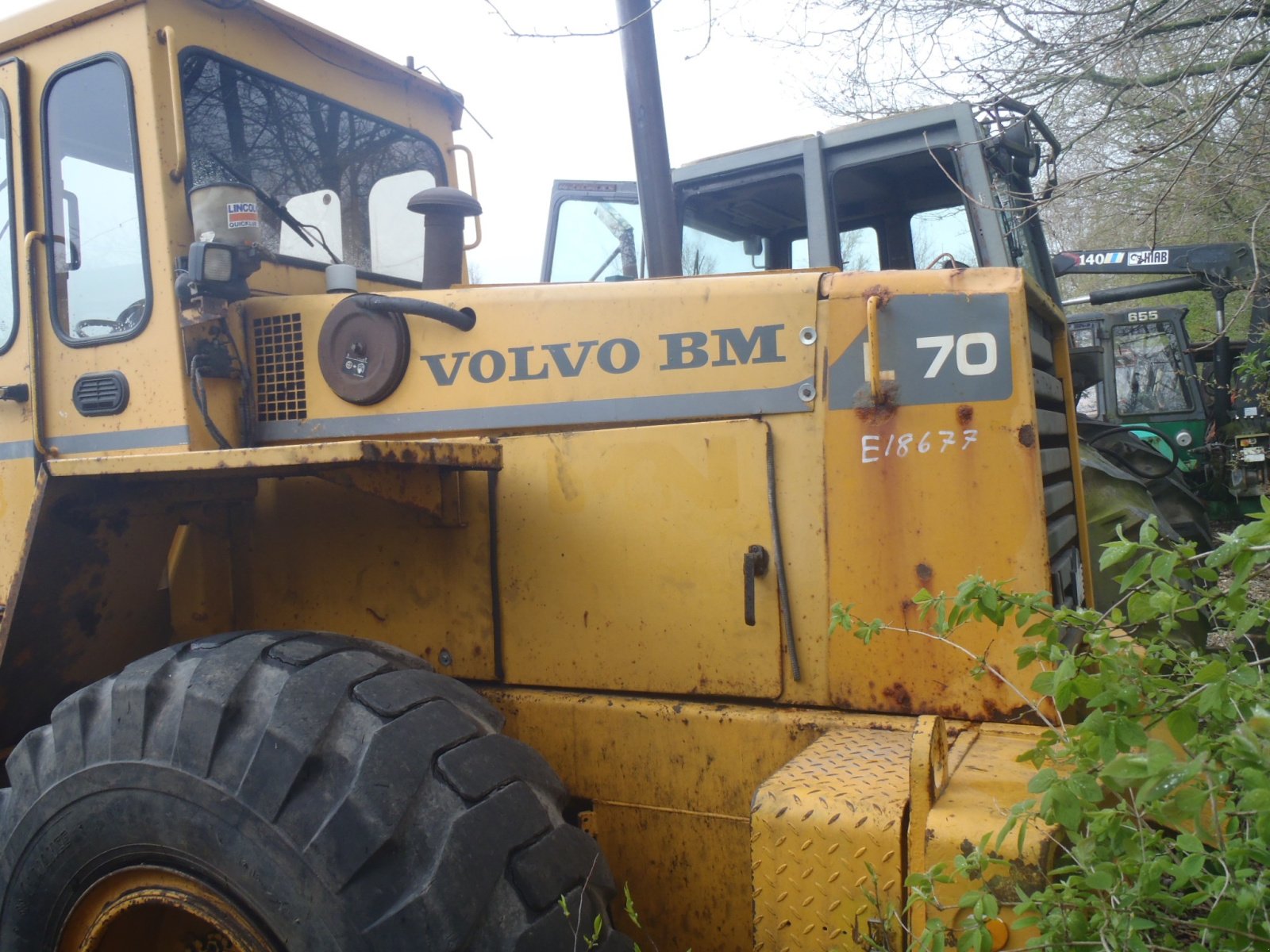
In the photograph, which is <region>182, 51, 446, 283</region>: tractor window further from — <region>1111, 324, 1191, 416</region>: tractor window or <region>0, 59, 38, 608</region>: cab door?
<region>1111, 324, 1191, 416</region>: tractor window

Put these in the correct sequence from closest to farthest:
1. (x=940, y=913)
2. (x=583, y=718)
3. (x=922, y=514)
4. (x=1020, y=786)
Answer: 1. (x=940, y=913)
2. (x=1020, y=786)
3. (x=922, y=514)
4. (x=583, y=718)

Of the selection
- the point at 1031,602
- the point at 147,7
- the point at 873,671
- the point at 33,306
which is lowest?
the point at 873,671

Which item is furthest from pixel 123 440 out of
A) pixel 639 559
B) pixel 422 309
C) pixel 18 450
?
pixel 639 559

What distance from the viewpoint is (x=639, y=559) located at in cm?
265

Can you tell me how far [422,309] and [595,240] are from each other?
10.1ft

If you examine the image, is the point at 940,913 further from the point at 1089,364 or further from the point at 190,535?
the point at 1089,364

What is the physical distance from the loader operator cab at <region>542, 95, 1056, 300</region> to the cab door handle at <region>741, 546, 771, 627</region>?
97.5 inches

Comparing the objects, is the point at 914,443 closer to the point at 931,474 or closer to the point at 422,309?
the point at 931,474

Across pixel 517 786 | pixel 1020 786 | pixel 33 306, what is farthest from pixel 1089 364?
pixel 33 306

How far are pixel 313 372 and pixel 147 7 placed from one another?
1078mm

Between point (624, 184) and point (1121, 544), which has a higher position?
point (624, 184)

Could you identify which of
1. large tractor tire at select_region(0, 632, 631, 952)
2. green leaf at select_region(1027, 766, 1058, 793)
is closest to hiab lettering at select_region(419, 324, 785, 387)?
large tractor tire at select_region(0, 632, 631, 952)

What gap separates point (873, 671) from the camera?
2461 millimetres

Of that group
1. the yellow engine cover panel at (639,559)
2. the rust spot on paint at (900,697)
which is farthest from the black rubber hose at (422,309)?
the rust spot on paint at (900,697)
